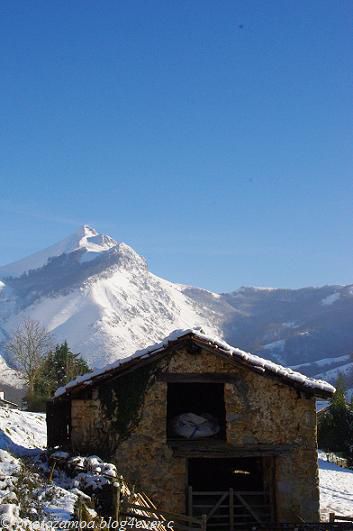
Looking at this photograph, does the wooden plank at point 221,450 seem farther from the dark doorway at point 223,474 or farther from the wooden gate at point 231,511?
the dark doorway at point 223,474

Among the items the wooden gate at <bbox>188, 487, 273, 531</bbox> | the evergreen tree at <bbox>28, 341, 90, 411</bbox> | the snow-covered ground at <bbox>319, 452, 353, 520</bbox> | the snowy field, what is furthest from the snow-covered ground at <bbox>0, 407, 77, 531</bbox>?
the evergreen tree at <bbox>28, 341, 90, 411</bbox>

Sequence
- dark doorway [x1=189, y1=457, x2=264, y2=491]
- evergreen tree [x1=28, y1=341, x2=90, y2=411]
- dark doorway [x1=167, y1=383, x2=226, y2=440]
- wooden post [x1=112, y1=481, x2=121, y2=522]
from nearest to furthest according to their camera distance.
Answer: wooden post [x1=112, y1=481, x2=121, y2=522], dark doorway [x1=167, y1=383, x2=226, y2=440], dark doorway [x1=189, y1=457, x2=264, y2=491], evergreen tree [x1=28, y1=341, x2=90, y2=411]

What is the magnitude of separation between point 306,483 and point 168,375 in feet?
15.6

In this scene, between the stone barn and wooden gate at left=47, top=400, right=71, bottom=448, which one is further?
wooden gate at left=47, top=400, right=71, bottom=448

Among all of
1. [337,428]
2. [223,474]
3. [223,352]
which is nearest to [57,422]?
[223,352]

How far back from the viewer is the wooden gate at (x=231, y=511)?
17.3 m

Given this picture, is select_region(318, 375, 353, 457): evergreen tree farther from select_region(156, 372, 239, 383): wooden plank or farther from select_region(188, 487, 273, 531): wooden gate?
select_region(156, 372, 239, 383): wooden plank

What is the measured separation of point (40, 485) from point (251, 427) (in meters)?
6.54

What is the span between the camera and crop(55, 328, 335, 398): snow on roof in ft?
55.6

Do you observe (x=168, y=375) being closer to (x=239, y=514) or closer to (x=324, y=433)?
(x=239, y=514)

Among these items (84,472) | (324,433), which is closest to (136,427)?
(84,472)

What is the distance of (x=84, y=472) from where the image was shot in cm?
1450

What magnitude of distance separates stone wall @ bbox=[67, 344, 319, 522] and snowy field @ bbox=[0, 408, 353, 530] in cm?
278

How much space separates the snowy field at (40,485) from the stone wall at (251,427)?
2779mm
